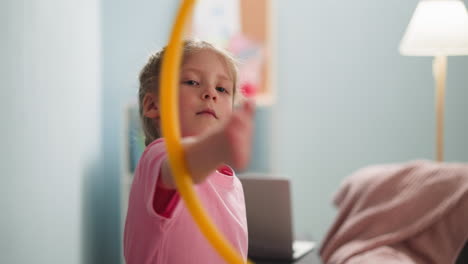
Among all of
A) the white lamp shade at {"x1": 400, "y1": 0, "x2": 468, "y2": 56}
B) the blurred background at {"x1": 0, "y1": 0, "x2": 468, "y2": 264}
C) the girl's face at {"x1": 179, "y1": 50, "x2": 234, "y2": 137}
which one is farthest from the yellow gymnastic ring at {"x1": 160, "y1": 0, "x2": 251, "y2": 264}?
the white lamp shade at {"x1": 400, "y1": 0, "x2": 468, "y2": 56}

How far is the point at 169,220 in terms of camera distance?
1061 mm

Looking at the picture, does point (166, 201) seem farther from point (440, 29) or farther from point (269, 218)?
point (440, 29)

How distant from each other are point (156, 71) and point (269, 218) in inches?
31.5

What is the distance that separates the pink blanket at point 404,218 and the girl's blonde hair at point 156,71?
100 centimetres

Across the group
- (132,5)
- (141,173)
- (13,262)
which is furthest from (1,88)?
(132,5)

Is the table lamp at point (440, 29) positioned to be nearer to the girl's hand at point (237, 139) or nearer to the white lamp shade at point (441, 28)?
the white lamp shade at point (441, 28)

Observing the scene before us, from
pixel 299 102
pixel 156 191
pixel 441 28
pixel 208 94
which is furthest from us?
pixel 299 102

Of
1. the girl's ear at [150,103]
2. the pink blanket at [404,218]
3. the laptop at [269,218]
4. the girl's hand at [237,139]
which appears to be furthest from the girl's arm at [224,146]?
the pink blanket at [404,218]

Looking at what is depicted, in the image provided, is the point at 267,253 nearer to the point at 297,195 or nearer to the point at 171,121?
the point at 171,121

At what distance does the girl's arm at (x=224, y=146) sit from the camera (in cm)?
82

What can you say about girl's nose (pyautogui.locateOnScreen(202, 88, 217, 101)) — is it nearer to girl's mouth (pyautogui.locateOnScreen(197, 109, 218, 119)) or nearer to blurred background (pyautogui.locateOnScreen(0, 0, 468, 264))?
girl's mouth (pyautogui.locateOnScreen(197, 109, 218, 119))

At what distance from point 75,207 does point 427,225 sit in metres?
1.23

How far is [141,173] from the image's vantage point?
109cm

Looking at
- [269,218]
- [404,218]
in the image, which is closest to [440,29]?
[404,218]
